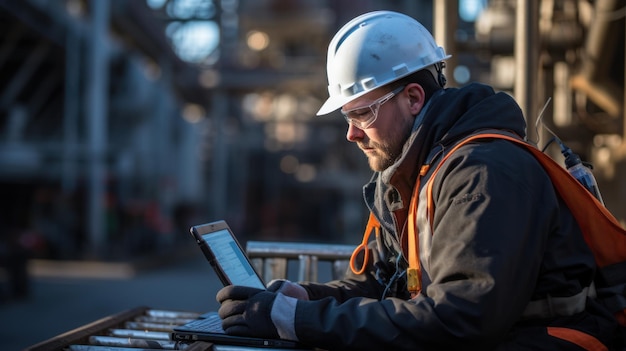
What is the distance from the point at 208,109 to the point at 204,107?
1.42 feet

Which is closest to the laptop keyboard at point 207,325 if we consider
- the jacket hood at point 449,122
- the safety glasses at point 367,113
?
the jacket hood at point 449,122

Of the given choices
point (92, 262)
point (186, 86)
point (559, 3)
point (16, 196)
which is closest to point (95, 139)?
point (92, 262)

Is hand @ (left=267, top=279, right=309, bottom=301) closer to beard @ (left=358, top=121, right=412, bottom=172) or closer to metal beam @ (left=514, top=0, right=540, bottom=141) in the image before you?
beard @ (left=358, top=121, right=412, bottom=172)

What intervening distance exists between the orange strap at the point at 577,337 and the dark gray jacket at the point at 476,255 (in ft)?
0.11

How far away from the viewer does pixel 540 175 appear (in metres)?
2.56

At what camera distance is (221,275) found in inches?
123

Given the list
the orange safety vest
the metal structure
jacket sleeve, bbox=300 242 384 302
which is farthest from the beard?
the metal structure

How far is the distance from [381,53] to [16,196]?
A: 2499 centimetres

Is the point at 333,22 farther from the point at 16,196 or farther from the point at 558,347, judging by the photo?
the point at 558,347

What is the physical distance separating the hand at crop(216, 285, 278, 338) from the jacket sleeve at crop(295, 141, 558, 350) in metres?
0.13

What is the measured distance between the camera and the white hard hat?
3.03 meters

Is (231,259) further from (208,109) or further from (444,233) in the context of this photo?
(208,109)

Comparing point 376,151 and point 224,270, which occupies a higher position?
point 376,151

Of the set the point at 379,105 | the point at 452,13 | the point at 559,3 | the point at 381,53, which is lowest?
the point at 379,105
